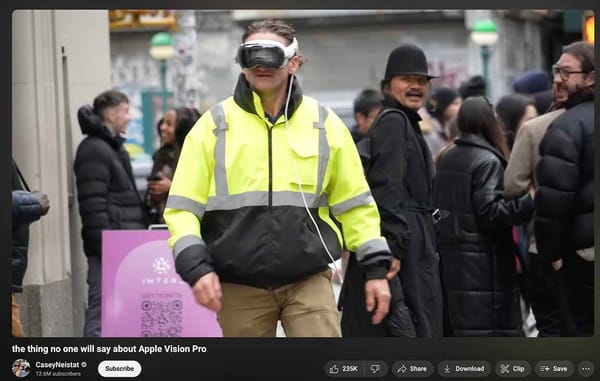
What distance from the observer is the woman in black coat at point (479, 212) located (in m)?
4.52

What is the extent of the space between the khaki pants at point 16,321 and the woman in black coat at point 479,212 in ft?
6.07

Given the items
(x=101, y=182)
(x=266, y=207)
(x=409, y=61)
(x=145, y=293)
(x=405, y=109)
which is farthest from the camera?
(x=101, y=182)

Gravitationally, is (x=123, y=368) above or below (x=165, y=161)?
below

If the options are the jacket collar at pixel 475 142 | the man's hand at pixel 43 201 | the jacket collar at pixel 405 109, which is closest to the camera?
the man's hand at pixel 43 201

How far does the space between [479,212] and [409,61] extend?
1028 mm

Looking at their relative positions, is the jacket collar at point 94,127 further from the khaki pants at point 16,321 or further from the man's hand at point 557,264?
the man's hand at point 557,264

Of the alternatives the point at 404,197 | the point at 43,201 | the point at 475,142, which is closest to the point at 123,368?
the point at 43,201

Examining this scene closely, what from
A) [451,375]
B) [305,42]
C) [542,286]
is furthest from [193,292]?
[305,42]

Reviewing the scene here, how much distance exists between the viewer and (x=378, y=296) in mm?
3107

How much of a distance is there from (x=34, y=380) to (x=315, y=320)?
0.68 m

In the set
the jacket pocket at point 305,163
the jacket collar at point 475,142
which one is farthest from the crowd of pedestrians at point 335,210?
the jacket collar at point 475,142

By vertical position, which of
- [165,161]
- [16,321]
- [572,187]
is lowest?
[16,321]

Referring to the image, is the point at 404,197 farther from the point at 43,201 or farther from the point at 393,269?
the point at 43,201

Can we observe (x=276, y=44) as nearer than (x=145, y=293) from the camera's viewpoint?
Yes
